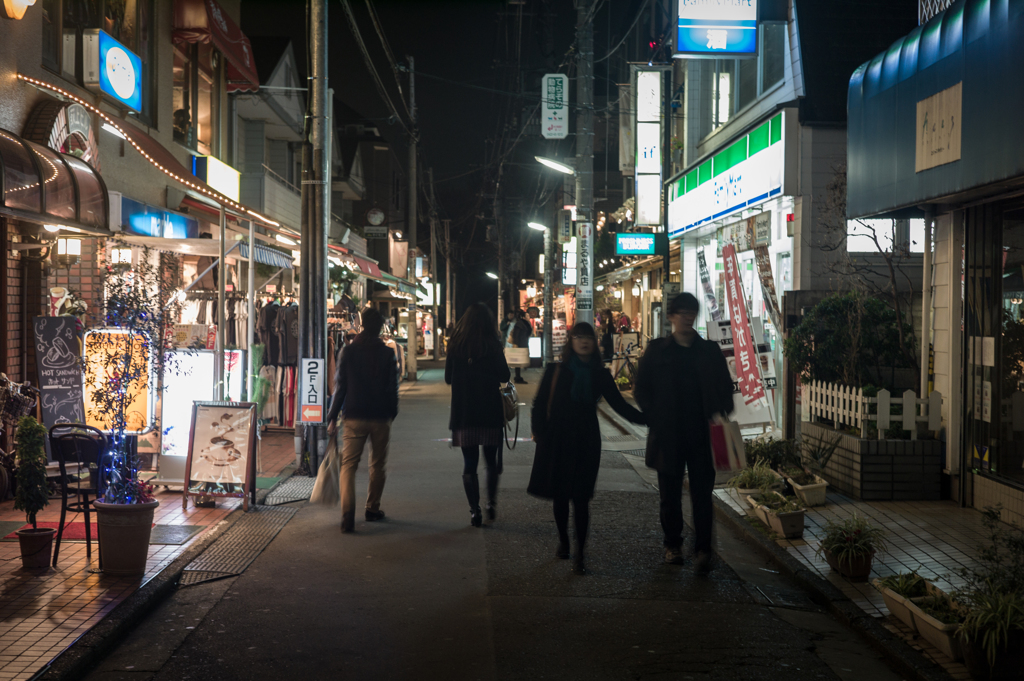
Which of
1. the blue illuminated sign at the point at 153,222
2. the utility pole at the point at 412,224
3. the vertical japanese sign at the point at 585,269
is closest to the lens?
the blue illuminated sign at the point at 153,222

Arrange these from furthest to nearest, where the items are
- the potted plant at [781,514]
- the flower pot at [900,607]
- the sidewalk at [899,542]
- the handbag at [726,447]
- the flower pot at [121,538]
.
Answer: the potted plant at [781,514] < the handbag at [726,447] < the flower pot at [121,538] < the sidewalk at [899,542] < the flower pot at [900,607]

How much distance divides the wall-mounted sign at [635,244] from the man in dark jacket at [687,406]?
43.6ft

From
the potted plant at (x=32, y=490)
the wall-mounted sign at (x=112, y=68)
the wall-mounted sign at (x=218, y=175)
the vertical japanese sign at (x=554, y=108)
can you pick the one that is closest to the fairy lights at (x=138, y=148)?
the wall-mounted sign at (x=112, y=68)

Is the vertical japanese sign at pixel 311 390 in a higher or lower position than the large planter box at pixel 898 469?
higher

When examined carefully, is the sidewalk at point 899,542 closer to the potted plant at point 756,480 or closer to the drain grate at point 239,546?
the potted plant at point 756,480

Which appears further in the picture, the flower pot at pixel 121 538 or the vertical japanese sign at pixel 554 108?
the vertical japanese sign at pixel 554 108

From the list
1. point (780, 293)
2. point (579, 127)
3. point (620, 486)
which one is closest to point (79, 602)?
point (620, 486)

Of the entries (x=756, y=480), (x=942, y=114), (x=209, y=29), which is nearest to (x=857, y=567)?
(x=756, y=480)

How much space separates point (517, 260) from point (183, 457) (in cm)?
5639

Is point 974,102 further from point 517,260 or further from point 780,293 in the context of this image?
point 517,260

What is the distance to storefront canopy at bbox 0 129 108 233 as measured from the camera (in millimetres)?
7254

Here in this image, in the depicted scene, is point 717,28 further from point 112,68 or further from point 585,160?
point 112,68

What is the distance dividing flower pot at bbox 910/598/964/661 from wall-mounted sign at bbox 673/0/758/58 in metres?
10.1

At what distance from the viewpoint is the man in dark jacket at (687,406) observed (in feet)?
21.7
